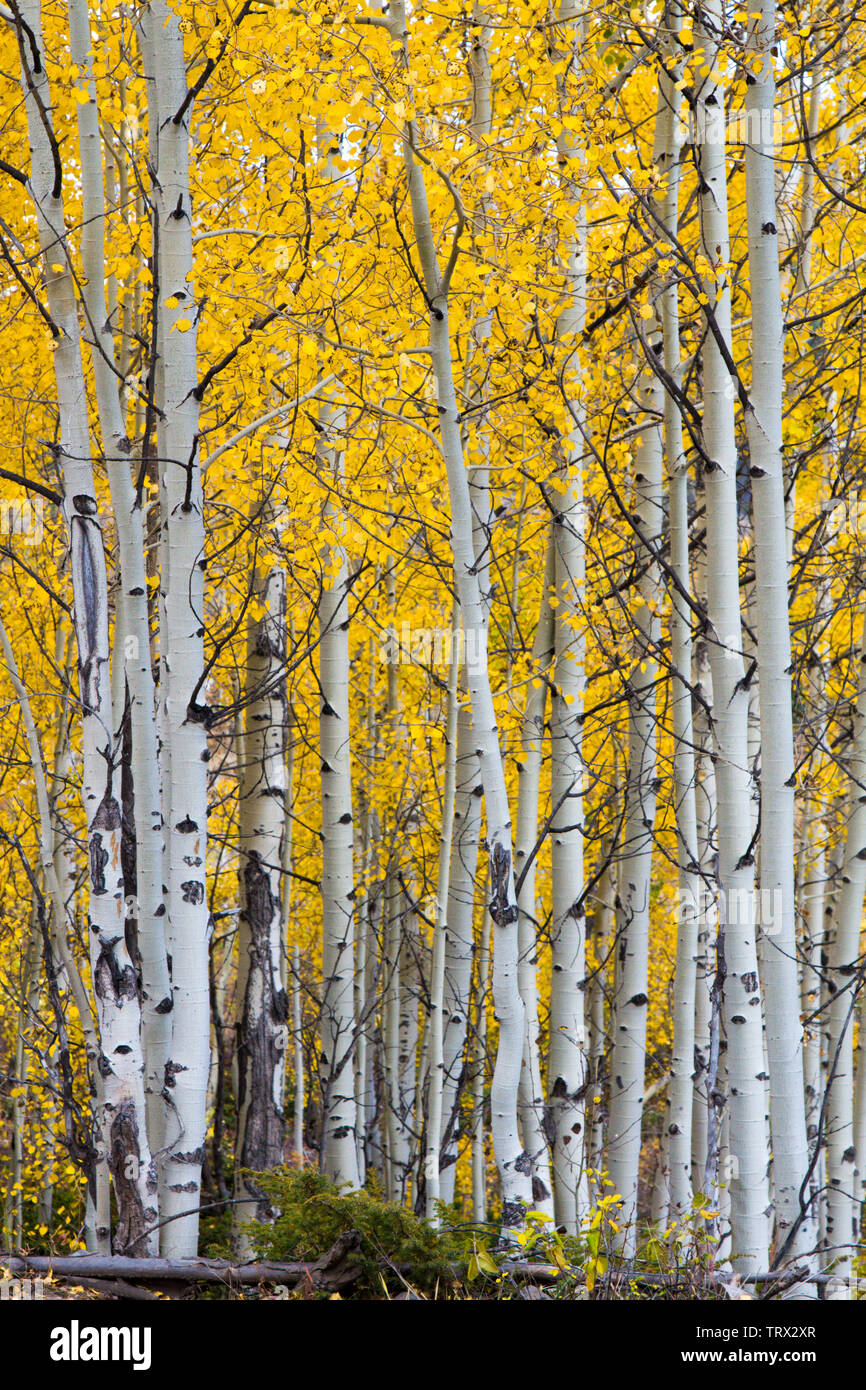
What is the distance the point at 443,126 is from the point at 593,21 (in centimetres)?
199

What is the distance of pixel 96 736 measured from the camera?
3992mm

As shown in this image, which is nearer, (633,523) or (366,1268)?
(366,1268)

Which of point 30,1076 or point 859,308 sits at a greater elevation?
point 859,308

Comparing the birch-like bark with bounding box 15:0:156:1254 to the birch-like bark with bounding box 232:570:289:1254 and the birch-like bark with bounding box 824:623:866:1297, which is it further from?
the birch-like bark with bounding box 824:623:866:1297

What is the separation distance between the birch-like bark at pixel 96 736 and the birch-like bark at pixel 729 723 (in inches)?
87.2

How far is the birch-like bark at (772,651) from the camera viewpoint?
3.51 m

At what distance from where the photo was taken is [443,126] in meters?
3.91

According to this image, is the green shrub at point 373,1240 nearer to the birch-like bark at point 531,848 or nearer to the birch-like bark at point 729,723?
the birch-like bark at point 729,723

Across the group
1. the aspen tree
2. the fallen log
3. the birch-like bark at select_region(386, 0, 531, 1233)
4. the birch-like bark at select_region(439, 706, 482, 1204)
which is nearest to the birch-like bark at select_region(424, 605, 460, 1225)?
the birch-like bark at select_region(439, 706, 482, 1204)

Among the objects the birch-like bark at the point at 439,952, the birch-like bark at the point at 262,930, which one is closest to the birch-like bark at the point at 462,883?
the birch-like bark at the point at 439,952

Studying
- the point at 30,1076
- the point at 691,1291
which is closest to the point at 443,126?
the point at 691,1291

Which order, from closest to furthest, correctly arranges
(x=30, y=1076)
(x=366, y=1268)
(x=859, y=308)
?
(x=366, y=1268)
(x=859, y=308)
(x=30, y=1076)

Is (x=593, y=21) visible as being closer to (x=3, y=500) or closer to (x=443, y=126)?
(x=443, y=126)

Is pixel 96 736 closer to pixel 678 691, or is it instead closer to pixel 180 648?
pixel 180 648
